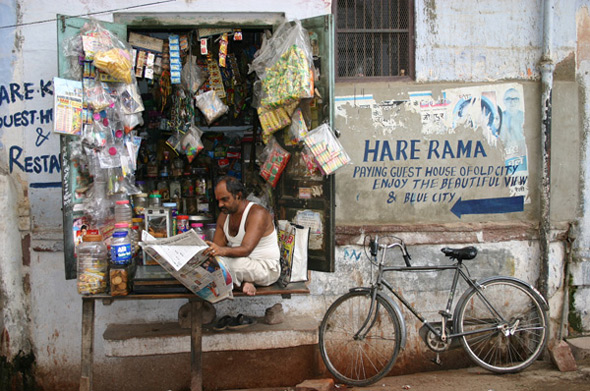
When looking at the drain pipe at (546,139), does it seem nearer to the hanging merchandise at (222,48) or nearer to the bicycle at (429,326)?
the bicycle at (429,326)

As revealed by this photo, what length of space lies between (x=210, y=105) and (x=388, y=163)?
179cm

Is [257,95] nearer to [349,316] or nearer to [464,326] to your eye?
[349,316]

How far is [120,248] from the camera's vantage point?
156 inches

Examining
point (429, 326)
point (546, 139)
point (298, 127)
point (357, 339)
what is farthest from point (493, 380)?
point (298, 127)

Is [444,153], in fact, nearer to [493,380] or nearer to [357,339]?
[357,339]

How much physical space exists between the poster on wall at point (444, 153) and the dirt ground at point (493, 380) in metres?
1.47

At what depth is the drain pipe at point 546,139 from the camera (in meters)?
5.12

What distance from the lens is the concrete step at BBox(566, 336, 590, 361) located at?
5.02m

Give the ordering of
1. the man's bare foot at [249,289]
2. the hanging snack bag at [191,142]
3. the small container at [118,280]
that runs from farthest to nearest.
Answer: the hanging snack bag at [191,142] → the man's bare foot at [249,289] → the small container at [118,280]

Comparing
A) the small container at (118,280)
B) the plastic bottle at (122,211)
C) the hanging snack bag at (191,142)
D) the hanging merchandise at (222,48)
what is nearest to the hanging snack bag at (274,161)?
the hanging snack bag at (191,142)

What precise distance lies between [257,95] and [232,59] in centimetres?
70

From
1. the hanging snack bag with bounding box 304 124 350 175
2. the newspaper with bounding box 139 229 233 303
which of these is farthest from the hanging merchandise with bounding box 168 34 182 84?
the newspaper with bounding box 139 229 233 303

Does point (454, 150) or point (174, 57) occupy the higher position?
point (174, 57)

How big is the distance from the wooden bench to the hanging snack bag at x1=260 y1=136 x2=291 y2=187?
1.07 meters
